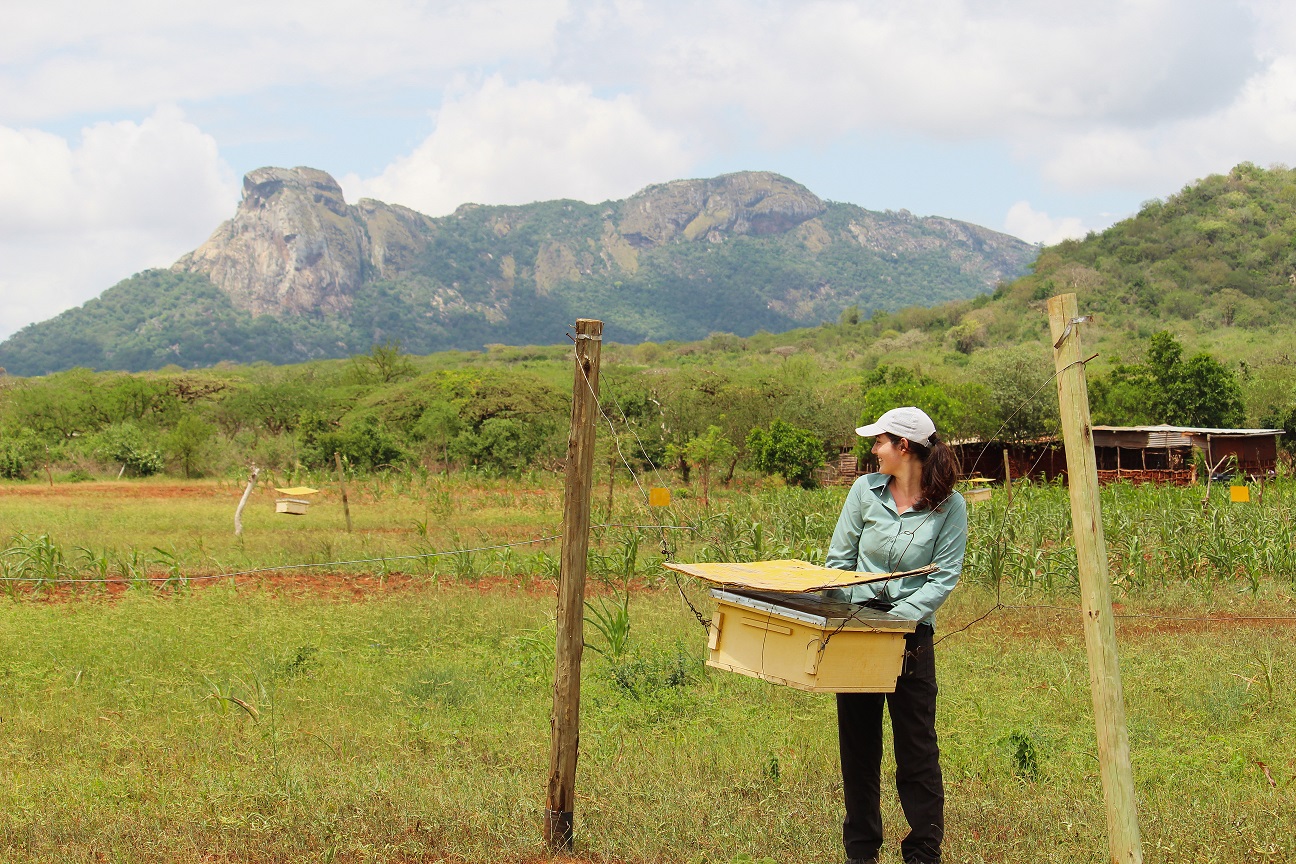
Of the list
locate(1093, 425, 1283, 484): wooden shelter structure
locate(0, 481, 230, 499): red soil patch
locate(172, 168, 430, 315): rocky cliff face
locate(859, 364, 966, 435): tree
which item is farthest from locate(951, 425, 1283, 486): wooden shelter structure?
locate(172, 168, 430, 315): rocky cliff face

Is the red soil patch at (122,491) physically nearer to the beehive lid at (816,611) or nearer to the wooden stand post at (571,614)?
the wooden stand post at (571,614)

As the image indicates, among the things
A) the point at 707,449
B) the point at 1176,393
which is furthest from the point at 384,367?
the point at 1176,393

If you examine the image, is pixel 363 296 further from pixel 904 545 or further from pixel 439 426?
pixel 904 545

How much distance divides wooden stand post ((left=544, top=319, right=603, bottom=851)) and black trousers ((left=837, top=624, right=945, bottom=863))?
1019 millimetres

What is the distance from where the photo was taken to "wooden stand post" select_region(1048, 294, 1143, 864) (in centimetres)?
311

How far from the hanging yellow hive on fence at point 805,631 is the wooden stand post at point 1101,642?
50cm

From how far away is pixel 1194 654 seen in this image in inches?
282

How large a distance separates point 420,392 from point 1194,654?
31.5m

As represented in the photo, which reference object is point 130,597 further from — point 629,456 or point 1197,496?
point 629,456

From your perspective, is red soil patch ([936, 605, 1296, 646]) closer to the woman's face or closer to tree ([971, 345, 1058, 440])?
the woman's face

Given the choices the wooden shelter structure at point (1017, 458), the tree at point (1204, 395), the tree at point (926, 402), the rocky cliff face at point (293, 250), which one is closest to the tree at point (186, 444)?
the tree at point (926, 402)

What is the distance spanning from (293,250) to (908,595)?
16872cm

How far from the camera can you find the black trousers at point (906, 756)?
11.2 ft

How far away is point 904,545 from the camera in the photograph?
3.46 m
